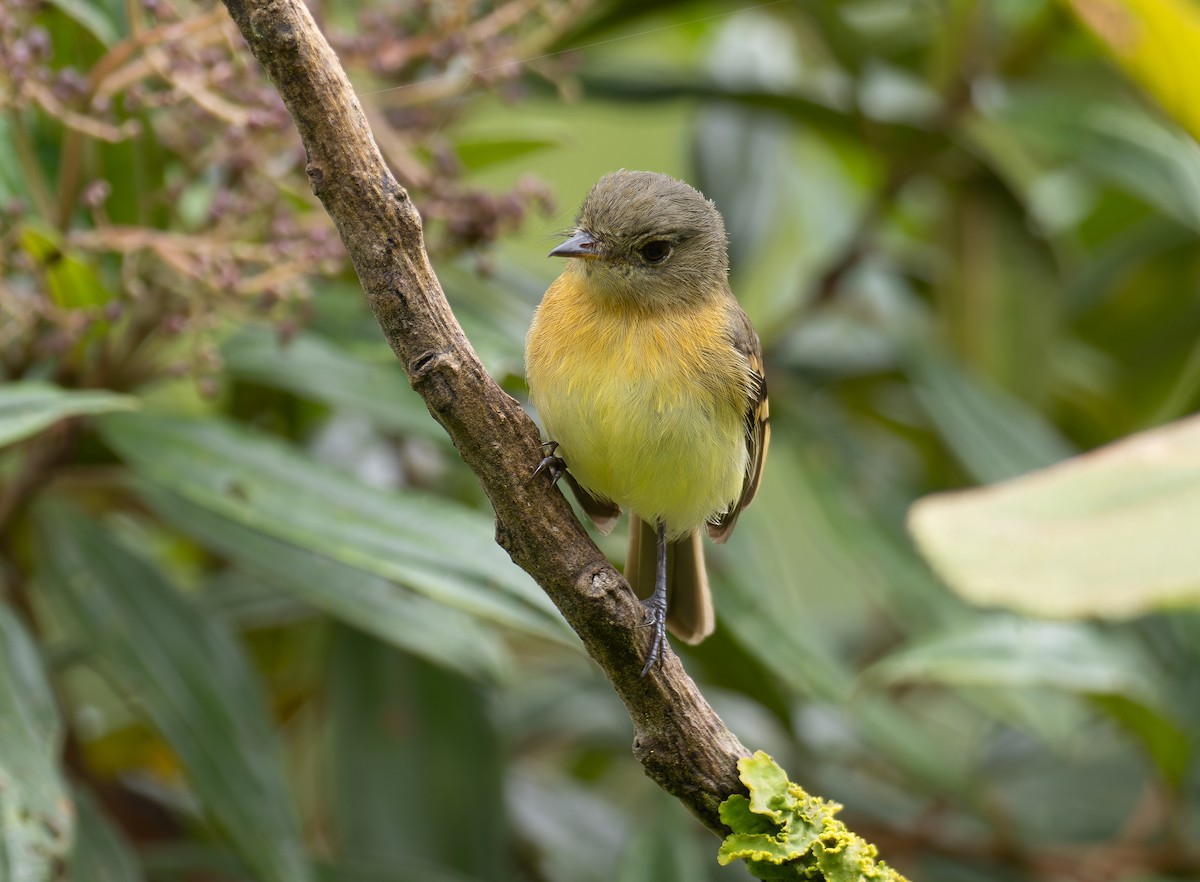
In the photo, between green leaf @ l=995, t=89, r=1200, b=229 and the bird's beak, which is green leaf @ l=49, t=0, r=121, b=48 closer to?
the bird's beak

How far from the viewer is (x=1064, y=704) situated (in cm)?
288

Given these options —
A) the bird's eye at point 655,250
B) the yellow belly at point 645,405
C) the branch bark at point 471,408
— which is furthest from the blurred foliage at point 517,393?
the branch bark at point 471,408

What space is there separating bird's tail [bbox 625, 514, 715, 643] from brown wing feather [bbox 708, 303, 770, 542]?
5.2 inches

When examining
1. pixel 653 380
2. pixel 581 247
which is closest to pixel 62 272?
pixel 581 247

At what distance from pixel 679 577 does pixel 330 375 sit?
2.49 ft

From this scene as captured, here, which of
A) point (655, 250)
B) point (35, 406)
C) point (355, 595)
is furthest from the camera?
point (655, 250)

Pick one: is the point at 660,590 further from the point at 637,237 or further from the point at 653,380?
the point at 637,237

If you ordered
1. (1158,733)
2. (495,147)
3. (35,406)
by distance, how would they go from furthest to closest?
(495,147) → (1158,733) → (35,406)

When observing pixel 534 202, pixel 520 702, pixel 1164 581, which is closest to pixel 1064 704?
pixel 520 702

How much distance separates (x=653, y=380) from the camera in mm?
2279

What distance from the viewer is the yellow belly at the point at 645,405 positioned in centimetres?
224

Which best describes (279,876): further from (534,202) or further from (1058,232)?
(1058,232)

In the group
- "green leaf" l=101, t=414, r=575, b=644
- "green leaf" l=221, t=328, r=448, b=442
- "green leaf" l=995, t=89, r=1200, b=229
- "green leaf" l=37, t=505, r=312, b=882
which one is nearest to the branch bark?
"green leaf" l=101, t=414, r=575, b=644

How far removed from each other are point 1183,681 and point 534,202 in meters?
1.65
